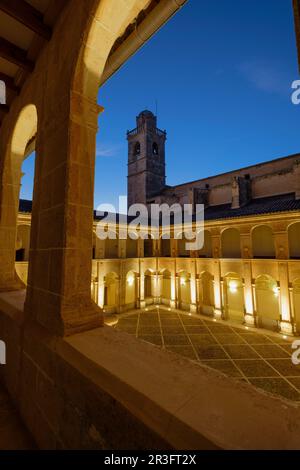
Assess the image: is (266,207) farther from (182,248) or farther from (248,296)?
(182,248)

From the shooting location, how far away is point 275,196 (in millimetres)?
18812

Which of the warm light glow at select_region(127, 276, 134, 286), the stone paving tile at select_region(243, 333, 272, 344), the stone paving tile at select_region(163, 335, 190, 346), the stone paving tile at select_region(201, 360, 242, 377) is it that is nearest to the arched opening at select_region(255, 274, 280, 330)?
the stone paving tile at select_region(243, 333, 272, 344)

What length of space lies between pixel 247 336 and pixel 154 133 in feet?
91.0

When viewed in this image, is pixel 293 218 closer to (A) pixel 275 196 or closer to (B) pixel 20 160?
(A) pixel 275 196

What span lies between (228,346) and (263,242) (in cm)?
807

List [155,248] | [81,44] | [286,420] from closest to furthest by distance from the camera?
[286,420] < [81,44] < [155,248]

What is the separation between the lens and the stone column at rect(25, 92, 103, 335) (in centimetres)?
218

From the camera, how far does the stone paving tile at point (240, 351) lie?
11.4 metres

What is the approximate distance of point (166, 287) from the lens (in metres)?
21.9

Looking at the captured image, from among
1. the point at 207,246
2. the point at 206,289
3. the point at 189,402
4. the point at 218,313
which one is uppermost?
the point at 207,246

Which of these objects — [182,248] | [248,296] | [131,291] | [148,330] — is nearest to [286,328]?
[248,296]

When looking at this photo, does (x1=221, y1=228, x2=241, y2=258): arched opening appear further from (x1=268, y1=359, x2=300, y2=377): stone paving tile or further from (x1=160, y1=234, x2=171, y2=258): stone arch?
(x1=268, y1=359, x2=300, y2=377): stone paving tile
